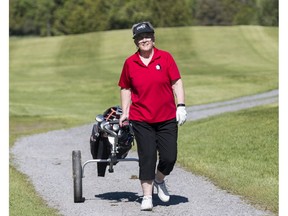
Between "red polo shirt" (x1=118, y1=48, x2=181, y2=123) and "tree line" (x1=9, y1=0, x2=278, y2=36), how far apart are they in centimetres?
Answer: 10494

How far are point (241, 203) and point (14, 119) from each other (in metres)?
22.0

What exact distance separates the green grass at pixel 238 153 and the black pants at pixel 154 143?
1257 millimetres

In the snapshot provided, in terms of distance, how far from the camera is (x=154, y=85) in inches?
350

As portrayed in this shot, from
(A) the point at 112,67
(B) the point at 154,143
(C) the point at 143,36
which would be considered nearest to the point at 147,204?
(B) the point at 154,143

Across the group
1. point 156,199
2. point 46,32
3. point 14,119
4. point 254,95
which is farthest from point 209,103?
point 46,32

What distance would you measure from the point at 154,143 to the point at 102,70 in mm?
→ 49471

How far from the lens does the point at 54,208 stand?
31.2 ft

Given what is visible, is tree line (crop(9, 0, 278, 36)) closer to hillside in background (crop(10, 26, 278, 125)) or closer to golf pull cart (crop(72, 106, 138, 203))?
hillside in background (crop(10, 26, 278, 125))

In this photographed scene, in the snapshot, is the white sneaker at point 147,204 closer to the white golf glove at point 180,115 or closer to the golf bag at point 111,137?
the golf bag at point 111,137

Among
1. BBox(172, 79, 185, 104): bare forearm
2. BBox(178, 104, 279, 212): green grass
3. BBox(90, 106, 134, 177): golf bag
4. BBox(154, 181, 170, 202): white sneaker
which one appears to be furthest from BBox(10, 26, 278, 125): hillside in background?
BBox(172, 79, 185, 104): bare forearm

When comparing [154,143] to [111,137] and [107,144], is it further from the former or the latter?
[107,144]

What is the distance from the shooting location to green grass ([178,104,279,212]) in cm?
1078
